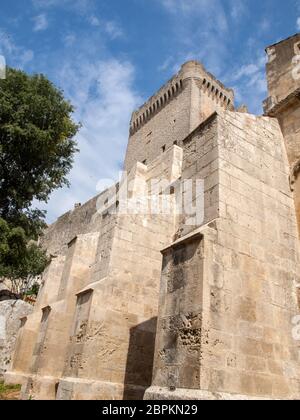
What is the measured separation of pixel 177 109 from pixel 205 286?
22.8m

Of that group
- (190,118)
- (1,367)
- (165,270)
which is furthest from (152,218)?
(190,118)

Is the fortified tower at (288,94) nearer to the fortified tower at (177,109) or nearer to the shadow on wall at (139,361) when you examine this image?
the shadow on wall at (139,361)

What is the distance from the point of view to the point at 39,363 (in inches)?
299

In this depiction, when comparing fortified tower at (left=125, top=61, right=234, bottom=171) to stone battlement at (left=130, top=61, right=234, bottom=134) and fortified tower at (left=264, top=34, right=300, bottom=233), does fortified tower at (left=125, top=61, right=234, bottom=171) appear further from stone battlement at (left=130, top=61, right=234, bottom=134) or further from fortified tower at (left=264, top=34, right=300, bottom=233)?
fortified tower at (left=264, top=34, right=300, bottom=233)

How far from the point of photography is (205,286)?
11.8 feet

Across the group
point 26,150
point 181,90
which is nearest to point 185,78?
point 181,90

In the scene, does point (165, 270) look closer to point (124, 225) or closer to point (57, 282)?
point (124, 225)

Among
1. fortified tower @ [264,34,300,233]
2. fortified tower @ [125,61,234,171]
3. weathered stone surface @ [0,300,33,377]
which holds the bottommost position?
weathered stone surface @ [0,300,33,377]

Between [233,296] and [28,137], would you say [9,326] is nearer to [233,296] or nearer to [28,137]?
[28,137]

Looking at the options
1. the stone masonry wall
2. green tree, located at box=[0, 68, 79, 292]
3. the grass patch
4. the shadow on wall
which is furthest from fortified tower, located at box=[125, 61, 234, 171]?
the stone masonry wall

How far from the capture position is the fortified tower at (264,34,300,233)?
5.71 meters

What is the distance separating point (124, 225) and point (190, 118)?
1767 centimetres

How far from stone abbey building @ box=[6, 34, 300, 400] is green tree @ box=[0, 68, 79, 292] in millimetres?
2501
